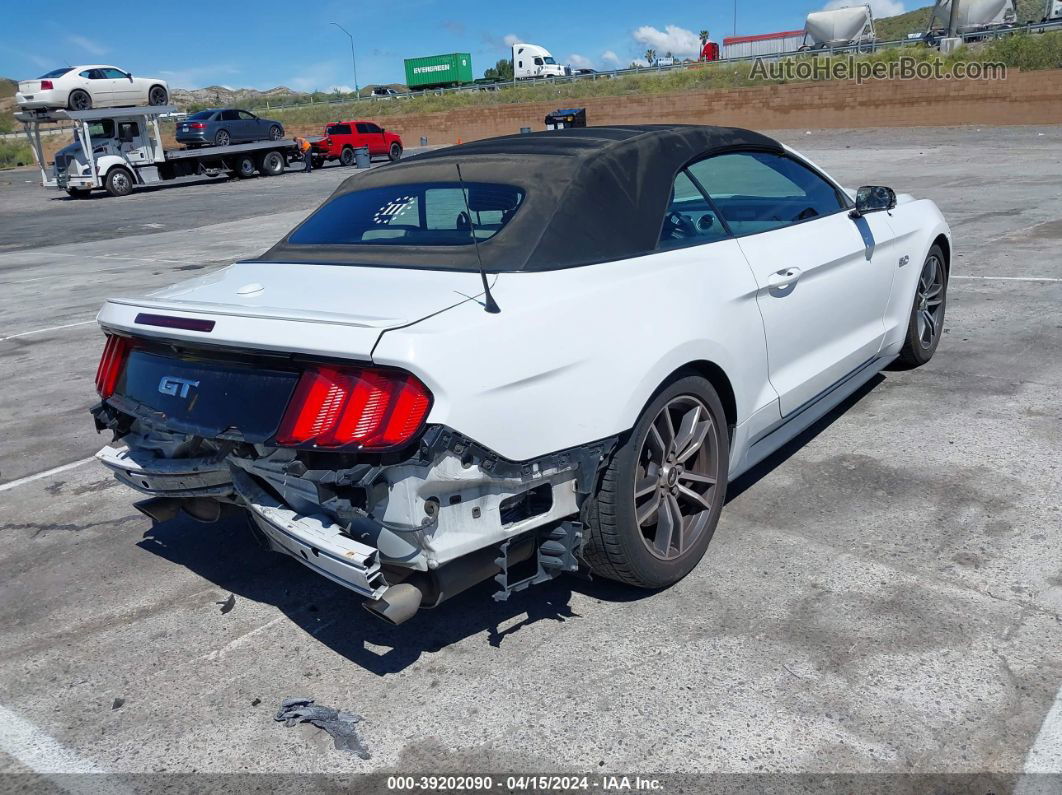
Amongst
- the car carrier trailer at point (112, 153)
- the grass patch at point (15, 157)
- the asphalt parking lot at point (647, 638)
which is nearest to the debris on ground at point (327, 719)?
the asphalt parking lot at point (647, 638)

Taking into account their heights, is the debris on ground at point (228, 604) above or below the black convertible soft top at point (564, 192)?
below

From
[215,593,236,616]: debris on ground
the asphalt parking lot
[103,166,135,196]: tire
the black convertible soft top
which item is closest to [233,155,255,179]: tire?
[103,166,135,196]: tire

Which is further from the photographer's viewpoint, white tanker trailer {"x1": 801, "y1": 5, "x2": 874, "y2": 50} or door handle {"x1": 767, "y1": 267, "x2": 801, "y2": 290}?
white tanker trailer {"x1": 801, "y1": 5, "x2": 874, "y2": 50}

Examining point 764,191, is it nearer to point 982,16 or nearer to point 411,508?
point 411,508

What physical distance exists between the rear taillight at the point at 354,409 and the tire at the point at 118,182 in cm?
2973

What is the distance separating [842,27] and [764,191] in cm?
4088

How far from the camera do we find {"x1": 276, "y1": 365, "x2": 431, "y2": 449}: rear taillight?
2553 mm

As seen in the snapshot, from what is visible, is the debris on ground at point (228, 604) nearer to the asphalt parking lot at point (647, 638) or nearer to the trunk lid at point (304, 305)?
the asphalt parking lot at point (647, 638)

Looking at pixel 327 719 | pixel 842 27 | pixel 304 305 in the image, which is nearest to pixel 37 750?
pixel 327 719

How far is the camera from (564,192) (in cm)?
332

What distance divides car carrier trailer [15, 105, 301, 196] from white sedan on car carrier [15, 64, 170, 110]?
19.2 inches

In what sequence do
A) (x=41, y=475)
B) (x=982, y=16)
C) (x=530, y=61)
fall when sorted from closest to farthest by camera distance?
(x=41, y=475) → (x=982, y=16) → (x=530, y=61)

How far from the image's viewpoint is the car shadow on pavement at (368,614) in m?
3.21

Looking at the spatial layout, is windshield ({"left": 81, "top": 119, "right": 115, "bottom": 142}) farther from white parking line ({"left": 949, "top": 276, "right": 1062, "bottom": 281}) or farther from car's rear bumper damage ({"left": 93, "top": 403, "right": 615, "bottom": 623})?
car's rear bumper damage ({"left": 93, "top": 403, "right": 615, "bottom": 623})
